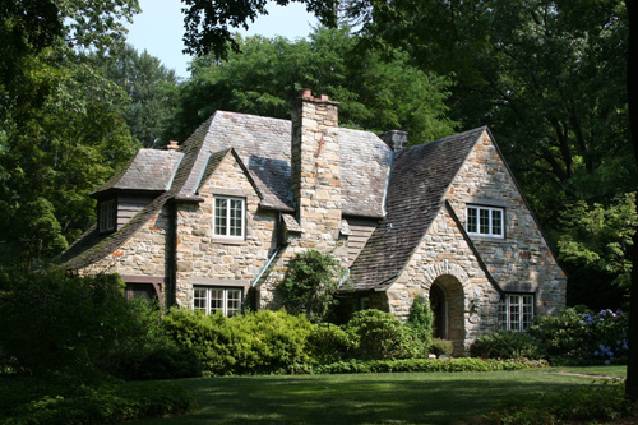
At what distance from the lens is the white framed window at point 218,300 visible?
92.5ft

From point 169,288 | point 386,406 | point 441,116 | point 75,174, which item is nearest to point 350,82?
point 441,116

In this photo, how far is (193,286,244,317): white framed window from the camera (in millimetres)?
28203

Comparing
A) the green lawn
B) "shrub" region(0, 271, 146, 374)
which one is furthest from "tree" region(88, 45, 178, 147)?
the green lawn

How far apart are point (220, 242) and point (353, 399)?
14124 mm

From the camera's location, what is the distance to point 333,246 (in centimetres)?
2992

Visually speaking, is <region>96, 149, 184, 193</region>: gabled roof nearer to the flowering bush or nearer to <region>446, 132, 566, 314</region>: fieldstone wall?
<region>446, 132, 566, 314</region>: fieldstone wall

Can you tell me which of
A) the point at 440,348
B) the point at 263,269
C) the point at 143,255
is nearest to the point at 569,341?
the point at 440,348

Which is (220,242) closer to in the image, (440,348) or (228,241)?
(228,241)

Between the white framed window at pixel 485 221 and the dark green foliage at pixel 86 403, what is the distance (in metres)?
18.1

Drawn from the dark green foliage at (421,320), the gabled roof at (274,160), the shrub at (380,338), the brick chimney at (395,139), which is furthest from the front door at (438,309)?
the brick chimney at (395,139)

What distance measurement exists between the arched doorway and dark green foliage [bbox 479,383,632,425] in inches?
653

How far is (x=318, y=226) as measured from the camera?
29.7 metres

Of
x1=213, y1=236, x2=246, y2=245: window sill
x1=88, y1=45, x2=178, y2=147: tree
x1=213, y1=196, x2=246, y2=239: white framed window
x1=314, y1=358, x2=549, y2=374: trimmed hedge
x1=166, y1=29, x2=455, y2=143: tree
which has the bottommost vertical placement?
x1=314, y1=358, x2=549, y2=374: trimmed hedge

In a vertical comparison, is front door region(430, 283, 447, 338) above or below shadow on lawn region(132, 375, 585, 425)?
above
